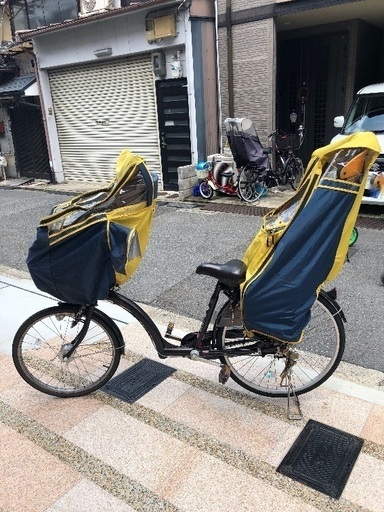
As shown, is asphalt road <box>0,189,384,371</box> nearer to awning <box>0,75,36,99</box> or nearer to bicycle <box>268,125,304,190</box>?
bicycle <box>268,125,304,190</box>

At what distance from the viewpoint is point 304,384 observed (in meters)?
3.15

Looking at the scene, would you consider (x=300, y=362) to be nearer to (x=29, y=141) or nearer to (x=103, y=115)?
(x=103, y=115)

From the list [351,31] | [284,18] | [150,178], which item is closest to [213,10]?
[284,18]

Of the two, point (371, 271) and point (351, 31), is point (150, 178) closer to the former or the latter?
point (371, 271)

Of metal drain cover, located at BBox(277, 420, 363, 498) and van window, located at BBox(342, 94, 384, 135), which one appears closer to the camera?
metal drain cover, located at BBox(277, 420, 363, 498)

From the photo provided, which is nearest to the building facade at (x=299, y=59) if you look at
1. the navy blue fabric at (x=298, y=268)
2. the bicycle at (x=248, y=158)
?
the bicycle at (x=248, y=158)

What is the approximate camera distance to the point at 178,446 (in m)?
2.74

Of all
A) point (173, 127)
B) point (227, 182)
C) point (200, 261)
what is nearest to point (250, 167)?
point (227, 182)

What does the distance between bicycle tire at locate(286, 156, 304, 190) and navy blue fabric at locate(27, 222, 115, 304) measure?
8.19m

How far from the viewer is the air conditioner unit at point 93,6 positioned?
1073 cm

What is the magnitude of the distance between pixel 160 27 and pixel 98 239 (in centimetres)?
857

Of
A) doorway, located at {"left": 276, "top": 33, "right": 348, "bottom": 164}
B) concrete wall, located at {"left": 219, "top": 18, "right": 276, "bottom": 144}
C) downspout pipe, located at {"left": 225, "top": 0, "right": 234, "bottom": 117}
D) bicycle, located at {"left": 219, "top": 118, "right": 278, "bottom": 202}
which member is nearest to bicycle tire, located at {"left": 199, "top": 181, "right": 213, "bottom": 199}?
bicycle, located at {"left": 219, "top": 118, "right": 278, "bottom": 202}

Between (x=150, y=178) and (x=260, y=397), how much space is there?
1.75m

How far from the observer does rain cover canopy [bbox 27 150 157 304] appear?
270 cm
